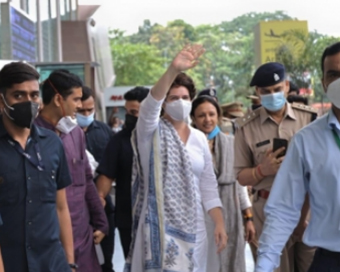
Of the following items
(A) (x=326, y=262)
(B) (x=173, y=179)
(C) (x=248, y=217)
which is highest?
(B) (x=173, y=179)

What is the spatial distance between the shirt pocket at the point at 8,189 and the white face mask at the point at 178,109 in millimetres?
1527

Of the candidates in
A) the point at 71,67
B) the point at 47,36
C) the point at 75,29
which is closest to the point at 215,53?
the point at 75,29

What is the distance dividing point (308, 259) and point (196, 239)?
28.1 inches

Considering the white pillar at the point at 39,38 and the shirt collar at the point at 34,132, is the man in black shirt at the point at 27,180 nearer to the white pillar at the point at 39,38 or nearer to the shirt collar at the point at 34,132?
the shirt collar at the point at 34,132

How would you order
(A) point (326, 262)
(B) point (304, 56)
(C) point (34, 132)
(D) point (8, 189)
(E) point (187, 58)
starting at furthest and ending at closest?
(B) point (304, 56), (E) point (187, 58), (C) point (34, 132), (D) point (8, 189), (A) point (326, 262)

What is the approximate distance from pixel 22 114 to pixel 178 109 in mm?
1381

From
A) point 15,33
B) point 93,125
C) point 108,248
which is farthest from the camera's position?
point 15,33

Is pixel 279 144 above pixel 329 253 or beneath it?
above

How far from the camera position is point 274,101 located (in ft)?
17.9

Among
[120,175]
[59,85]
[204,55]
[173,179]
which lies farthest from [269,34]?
[204,55]

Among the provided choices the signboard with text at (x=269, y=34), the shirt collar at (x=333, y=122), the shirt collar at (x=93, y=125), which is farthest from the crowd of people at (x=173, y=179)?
the signboard with text at (x=269, y=34)

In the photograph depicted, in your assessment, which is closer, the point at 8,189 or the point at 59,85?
the point at 8,189

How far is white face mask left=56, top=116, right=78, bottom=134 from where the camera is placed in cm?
544

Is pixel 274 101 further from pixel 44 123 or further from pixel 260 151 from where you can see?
pixel 44 123
